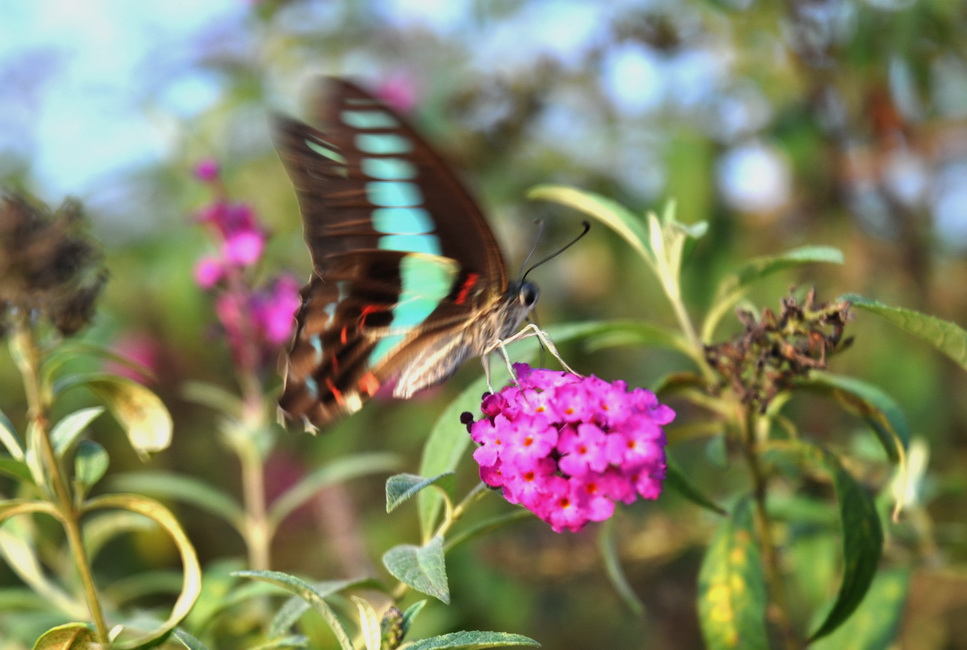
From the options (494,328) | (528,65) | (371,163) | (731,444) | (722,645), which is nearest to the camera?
(722,645)

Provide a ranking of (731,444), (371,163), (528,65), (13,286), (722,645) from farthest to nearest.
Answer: (528,65), (731,444), (371,163), (722,645), (13,286)

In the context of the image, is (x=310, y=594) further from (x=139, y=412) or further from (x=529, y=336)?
(x=529, y=336)

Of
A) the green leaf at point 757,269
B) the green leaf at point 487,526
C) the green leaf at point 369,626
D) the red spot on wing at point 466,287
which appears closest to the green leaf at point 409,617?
the green leaf at point 369,626

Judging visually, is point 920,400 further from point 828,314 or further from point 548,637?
point 828,314

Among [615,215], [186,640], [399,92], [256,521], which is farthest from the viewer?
[399,92]

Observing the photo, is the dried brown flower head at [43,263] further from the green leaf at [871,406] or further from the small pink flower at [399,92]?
the small pink flower at [399,92]

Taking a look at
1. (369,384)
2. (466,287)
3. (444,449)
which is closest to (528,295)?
(466,287)

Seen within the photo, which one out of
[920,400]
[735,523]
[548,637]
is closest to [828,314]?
[735,523]
